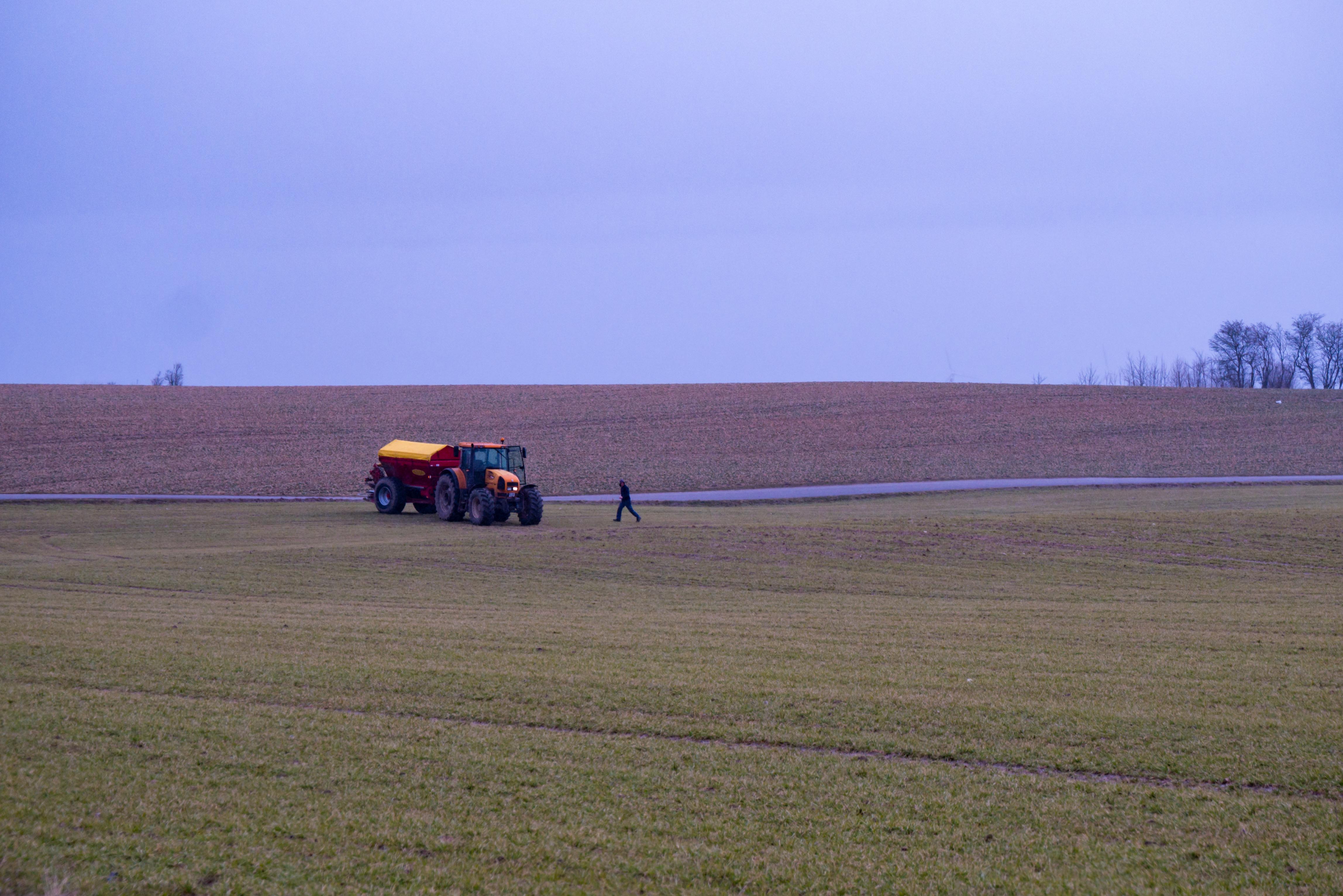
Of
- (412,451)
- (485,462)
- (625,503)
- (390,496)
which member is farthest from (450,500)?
(625,503)

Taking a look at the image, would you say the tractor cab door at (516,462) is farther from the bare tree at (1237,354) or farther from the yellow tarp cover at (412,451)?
the bare tree at (1237,354)

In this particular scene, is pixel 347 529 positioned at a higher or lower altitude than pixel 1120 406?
lower

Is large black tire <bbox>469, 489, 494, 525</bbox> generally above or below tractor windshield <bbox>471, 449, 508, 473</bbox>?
below

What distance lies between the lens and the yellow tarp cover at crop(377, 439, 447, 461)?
1319 inches

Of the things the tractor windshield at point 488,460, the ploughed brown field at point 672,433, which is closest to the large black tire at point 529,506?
the tractor windshield at point 488,460

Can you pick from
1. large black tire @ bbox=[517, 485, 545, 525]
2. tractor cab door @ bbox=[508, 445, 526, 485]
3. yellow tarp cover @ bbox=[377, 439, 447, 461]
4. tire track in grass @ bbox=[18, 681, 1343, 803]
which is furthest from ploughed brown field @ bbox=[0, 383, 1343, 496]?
tire track in grass @ bbox=[18, 681, 1343, 803]

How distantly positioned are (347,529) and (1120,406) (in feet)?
168

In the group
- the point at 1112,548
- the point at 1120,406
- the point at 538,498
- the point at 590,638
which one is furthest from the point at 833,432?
the point at 590,638

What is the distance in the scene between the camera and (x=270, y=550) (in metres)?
23.7

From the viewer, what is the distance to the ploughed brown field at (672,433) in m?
45.7

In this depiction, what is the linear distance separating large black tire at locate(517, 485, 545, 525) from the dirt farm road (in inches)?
326

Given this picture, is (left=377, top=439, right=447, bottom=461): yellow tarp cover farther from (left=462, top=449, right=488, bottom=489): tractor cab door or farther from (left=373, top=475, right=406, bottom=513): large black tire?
(left=462, top=449, right=488, bottom=489): tractor cab door

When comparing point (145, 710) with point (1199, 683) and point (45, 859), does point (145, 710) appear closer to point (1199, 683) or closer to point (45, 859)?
point (45, 859)

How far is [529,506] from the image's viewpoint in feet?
97.9
